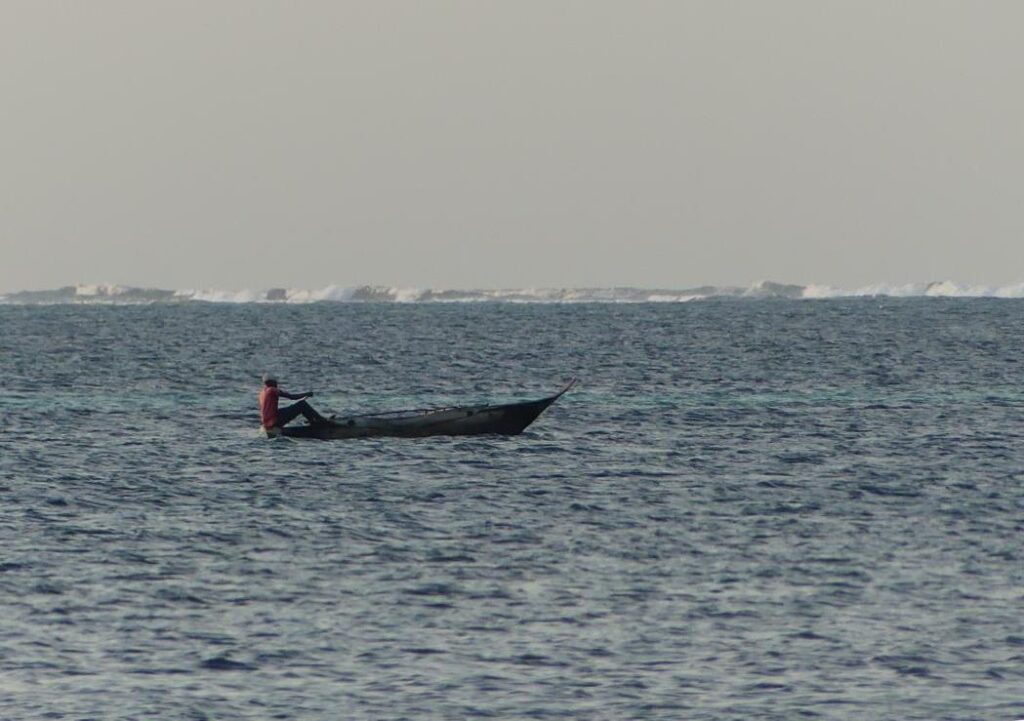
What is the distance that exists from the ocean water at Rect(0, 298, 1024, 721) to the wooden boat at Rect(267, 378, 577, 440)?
1.51 ft

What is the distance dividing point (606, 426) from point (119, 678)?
120 ft

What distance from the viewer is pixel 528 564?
1252 inches

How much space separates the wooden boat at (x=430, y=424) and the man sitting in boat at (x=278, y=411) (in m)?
0.18

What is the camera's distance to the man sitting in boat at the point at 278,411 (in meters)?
53.2

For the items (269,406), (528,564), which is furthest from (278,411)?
(528,564)

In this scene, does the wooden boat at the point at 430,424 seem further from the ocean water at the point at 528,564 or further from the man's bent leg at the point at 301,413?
the ocean water at the point at 528,564

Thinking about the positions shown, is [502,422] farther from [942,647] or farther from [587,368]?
[587,368]

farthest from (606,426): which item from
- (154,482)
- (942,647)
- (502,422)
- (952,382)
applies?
(942,647)

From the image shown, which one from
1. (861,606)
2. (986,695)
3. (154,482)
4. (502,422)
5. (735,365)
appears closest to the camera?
(986,695)

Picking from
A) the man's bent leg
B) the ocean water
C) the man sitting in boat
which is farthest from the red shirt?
the ocean water

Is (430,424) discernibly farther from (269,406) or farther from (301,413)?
(269,406)

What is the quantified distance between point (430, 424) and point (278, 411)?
15.0ft

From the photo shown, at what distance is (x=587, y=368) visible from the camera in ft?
312

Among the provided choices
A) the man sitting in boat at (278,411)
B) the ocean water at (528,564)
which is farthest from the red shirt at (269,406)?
the ocean water at (528,564)
